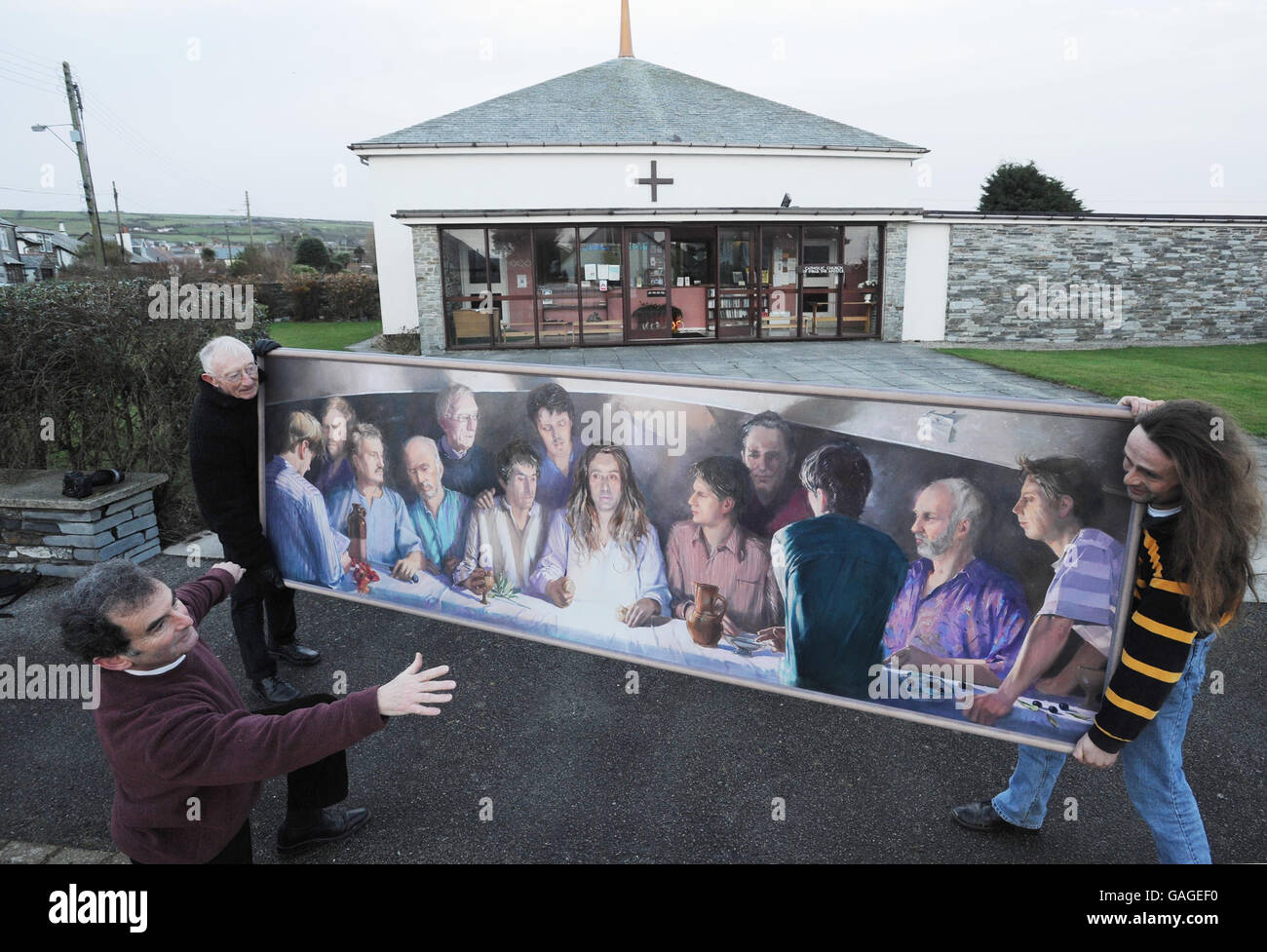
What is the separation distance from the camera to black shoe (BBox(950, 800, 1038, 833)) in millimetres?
3441

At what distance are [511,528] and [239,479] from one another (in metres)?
1.78

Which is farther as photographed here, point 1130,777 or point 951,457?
point 951,457

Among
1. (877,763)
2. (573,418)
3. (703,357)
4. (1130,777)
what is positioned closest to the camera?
(1130,777)

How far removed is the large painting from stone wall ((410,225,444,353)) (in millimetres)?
17403

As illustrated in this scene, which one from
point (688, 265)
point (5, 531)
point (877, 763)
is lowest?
point (877, 763)

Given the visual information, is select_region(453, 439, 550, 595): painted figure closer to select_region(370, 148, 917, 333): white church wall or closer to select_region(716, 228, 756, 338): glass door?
select_region(716, 228, 756, 338): glass door

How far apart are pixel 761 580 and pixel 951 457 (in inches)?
37.7

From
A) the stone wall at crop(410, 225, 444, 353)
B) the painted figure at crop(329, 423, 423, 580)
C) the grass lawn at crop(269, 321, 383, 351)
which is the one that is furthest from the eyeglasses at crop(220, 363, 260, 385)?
the grass lawn at crop(269, 321, 383, 351)

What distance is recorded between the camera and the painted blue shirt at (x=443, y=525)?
13.4ft

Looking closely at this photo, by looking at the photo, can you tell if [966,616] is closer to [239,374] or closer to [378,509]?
[378,509]

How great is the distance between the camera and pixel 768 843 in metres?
3.38

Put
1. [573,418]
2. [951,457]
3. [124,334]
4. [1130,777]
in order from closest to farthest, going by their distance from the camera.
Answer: [1130,777] < [951,457] < [573,418] < [124,334]

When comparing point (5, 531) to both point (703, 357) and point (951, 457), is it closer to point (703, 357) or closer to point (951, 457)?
point (951, 457)

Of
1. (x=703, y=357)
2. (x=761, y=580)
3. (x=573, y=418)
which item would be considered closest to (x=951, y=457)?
(x=761, y=580)
